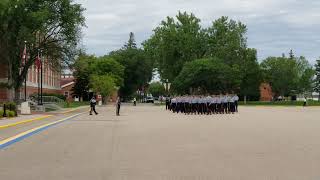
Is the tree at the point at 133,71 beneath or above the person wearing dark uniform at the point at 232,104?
above

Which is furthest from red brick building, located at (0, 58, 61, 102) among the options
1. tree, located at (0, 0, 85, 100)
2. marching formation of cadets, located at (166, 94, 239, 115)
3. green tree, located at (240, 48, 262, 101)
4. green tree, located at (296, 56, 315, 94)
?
green tree, located at (296, 56, 315, 94)

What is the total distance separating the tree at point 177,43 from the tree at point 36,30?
42.3 meters

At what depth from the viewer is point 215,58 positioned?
3888 inches

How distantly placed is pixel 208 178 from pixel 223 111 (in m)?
33.7

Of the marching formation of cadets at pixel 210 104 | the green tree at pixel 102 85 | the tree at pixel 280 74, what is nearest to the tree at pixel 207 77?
the green tree at pixel 102 85

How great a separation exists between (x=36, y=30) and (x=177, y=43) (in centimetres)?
4783

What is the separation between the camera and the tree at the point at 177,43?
100938 millimetres

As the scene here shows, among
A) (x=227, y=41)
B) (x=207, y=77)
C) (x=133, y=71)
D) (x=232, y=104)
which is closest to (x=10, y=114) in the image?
(x=232, y=104)

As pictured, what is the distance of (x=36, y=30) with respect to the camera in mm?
55344

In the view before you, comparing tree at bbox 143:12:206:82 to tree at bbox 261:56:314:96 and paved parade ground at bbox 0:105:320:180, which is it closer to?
tree at bbox 261:56:314:96

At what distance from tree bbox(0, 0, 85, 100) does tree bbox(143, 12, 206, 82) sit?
42.3m

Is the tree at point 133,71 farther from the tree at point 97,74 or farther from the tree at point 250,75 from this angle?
the tree at point 250,75

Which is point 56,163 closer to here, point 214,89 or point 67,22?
point 67,22

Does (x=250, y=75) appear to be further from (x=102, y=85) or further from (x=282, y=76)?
(x=102, y=85)
